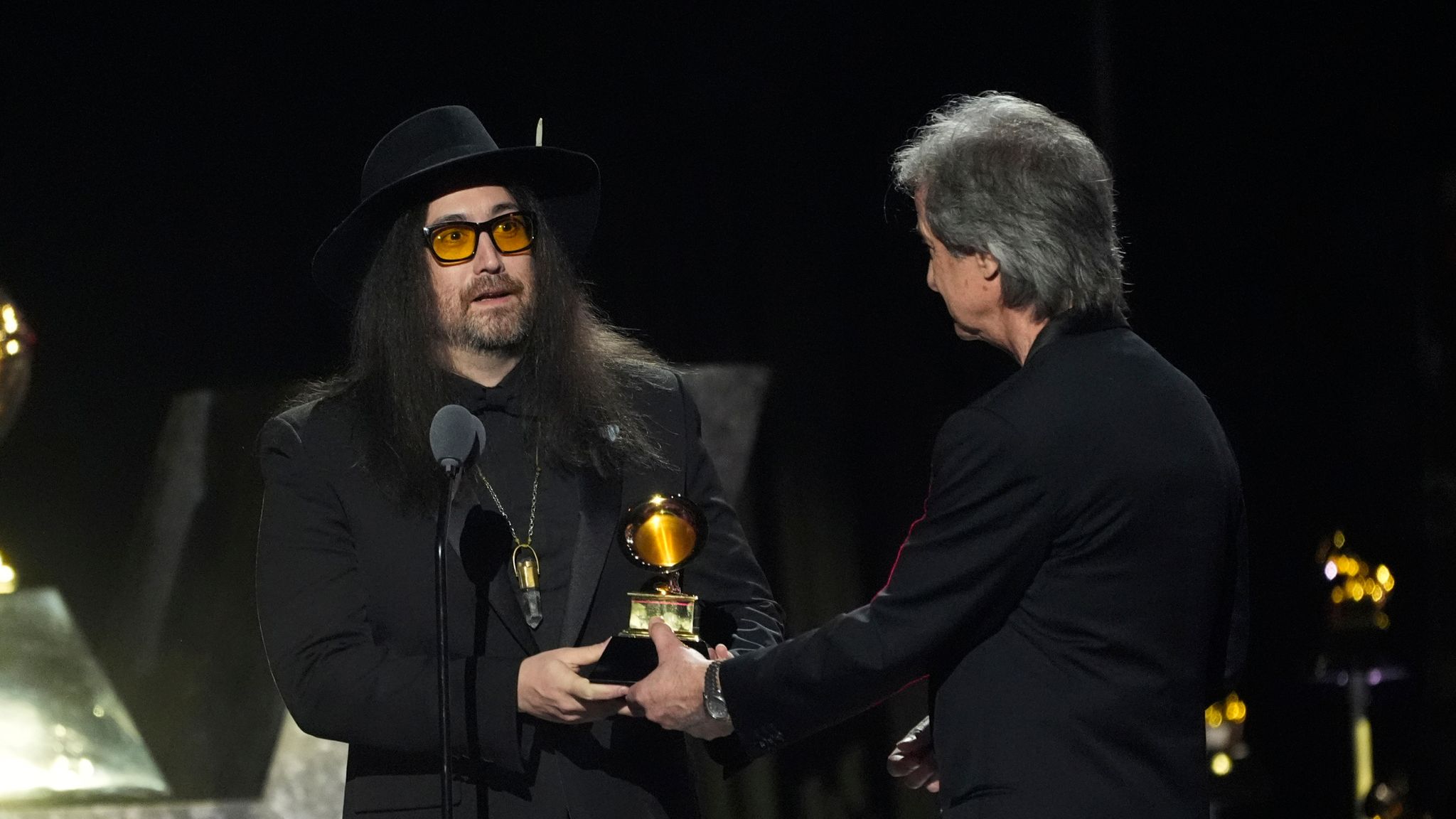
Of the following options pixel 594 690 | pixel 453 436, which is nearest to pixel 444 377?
pixel 453 436

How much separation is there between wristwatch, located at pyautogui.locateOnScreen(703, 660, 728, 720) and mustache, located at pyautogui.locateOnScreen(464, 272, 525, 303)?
95 centimetres

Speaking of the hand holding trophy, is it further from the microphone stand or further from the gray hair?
the gray hair

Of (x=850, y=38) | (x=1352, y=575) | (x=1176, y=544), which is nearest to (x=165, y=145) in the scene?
(x=850, y=38)

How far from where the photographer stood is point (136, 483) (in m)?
4.76

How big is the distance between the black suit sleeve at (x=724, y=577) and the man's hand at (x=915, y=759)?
1.15 feet

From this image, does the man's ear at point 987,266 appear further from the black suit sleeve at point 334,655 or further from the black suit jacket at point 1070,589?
the black suit sleeve at point 334,655

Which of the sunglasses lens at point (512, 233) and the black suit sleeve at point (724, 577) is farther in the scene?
the sunglasses lens at point (512, 233)

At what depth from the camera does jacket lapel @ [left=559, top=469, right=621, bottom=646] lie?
278 cm

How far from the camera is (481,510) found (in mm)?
2781

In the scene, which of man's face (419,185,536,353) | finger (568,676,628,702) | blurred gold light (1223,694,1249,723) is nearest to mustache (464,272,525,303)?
man's face (419,185,536,353)

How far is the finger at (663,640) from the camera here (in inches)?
103

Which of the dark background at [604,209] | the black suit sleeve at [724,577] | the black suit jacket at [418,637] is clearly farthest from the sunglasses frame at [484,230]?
the dark background at [604,209]

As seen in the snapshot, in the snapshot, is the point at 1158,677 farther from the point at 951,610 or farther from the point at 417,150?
the point at 417,150

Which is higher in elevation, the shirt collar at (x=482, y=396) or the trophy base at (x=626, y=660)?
the shirt collar at (x=482, y=396)
